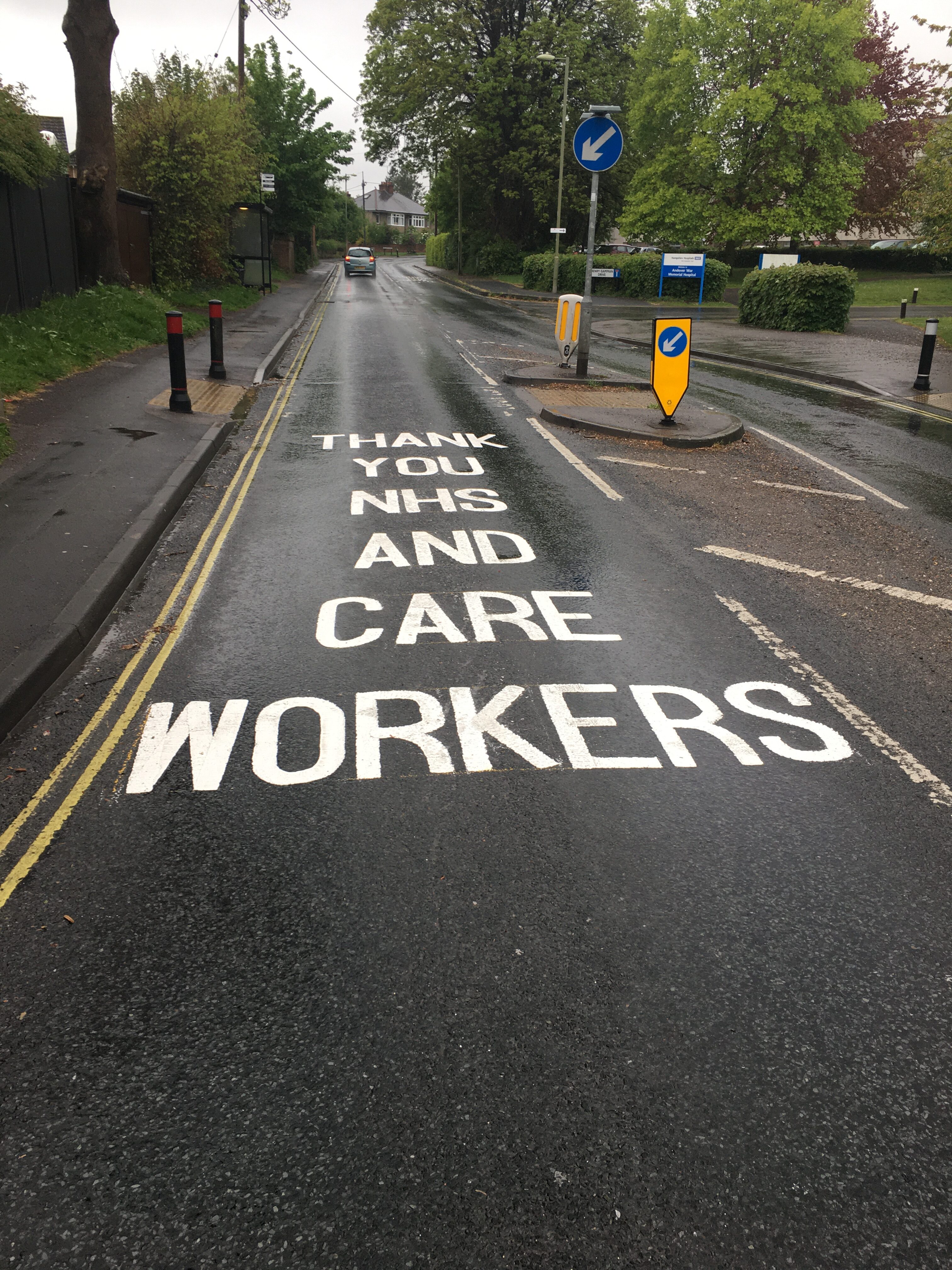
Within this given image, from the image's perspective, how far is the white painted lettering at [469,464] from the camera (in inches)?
388

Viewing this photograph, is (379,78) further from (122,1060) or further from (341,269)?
(122,1060)

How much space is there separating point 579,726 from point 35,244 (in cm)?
1632

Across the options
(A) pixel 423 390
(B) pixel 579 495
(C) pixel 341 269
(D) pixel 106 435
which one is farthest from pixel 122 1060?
(C) pixel 341 269

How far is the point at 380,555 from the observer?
23.8 feet

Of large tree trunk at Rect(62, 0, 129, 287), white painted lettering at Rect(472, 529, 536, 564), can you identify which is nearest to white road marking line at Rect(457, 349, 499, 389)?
large tree trunk at Rect(62, 0, 129, 287)

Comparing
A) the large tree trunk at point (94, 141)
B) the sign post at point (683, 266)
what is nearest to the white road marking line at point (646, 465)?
the large tree trunk at point (94, 141)

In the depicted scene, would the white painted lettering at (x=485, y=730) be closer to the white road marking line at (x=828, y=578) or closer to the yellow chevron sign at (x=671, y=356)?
the white road marking line at (x=828, y=578)

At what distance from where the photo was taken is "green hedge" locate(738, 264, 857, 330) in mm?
25672

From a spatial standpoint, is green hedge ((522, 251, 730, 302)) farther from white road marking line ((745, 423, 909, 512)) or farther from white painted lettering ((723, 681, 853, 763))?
white painted lettering ((723, 681, 853, 763))

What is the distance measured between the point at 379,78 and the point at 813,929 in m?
56.1

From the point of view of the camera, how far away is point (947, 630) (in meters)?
6.11

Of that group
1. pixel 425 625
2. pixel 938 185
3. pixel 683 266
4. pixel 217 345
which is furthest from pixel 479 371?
pixel 683 266

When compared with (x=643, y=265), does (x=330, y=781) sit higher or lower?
lower

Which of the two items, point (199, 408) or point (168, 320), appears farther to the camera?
point (199, 408)
